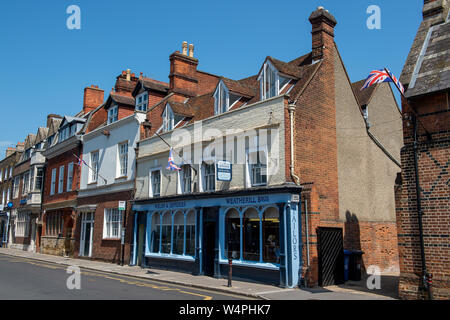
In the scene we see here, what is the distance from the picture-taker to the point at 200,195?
18.4m

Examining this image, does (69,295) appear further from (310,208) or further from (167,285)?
(310,208)

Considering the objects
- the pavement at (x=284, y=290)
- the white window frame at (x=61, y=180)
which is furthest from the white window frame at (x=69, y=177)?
the pavement at (x=284, y=290)

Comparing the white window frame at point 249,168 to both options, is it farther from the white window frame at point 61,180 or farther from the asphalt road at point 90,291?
the white window frame at point 61,180

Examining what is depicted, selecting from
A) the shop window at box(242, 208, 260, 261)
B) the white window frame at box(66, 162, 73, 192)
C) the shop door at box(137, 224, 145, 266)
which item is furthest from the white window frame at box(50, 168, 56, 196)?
the shop window at box(242, 208, 260, 261)

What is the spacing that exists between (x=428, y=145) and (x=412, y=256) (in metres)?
3.25

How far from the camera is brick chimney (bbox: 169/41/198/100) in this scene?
26594 millimetres

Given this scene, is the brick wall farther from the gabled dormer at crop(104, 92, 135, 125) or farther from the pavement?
the gabled dormer at crop(104, 92, 135, 125)

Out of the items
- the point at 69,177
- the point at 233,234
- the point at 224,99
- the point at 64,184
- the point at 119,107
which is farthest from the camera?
the point at 64,184

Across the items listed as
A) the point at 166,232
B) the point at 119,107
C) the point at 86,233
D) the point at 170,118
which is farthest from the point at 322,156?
the point at 86,233

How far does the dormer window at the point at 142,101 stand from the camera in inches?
1050

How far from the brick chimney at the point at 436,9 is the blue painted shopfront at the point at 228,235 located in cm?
772

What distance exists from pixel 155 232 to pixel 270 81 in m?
10.2

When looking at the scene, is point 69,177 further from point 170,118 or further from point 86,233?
point 170,118

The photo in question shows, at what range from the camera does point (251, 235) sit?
16469mm
